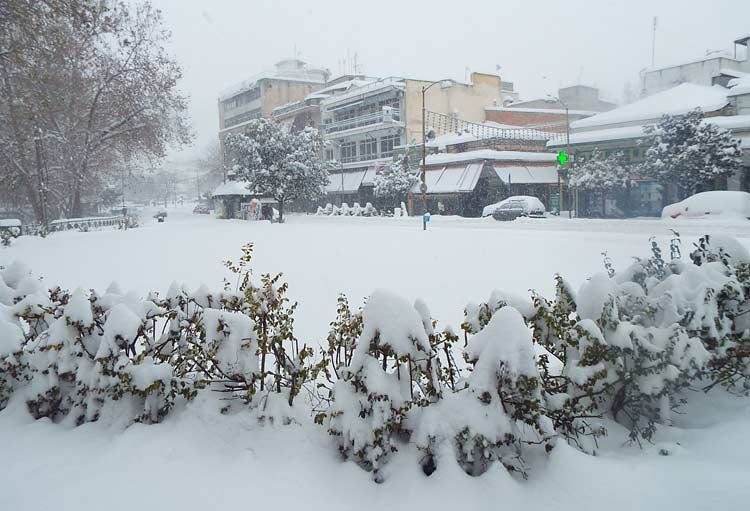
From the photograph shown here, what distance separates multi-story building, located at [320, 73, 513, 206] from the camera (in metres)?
39.2

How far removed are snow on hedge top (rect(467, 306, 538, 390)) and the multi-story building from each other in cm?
3681

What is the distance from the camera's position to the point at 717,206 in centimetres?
1647

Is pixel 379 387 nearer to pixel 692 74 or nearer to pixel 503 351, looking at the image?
pixel 503 351

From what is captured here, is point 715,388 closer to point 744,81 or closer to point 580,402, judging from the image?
point 580,402

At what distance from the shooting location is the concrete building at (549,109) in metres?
36.7

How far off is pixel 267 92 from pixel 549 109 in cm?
2426

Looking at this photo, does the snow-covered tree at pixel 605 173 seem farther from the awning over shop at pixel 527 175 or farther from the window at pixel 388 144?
the window at pixel 388 144

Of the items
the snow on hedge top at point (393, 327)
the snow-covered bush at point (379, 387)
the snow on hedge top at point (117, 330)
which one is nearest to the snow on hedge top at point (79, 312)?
the snow on hedge top at point (117, 330)

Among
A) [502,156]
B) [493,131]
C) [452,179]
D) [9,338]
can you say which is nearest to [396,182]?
[452,179]

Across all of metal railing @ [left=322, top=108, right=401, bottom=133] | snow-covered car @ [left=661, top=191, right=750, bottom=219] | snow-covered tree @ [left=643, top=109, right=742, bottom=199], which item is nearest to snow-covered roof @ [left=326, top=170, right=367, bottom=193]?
metal railing @ [left=322, top=108, right=401, bottom=133]

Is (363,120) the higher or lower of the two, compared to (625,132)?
higher

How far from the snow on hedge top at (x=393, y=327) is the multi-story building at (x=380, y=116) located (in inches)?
1443

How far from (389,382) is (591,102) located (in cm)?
3958

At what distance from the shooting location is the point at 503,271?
368 inches
